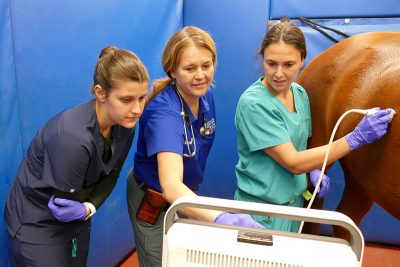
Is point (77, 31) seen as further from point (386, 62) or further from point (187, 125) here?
point (386, 62)

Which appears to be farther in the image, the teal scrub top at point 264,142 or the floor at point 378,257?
the floor at point 378,257

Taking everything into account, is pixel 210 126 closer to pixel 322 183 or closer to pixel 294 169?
pixel 294 169

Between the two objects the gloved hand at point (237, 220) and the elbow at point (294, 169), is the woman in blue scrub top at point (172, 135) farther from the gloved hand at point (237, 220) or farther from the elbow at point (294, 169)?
the elbow at point (294, 169)

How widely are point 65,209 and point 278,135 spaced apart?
0.59 metres

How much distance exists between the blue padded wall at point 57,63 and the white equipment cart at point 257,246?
764mm

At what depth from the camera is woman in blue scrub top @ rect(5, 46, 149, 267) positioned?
89 centimetres

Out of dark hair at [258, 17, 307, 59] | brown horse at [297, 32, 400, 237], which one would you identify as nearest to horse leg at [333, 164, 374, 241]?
brown horse at [297, 32, 400, 237]

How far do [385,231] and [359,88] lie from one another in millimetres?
1159

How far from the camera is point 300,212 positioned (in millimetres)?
527

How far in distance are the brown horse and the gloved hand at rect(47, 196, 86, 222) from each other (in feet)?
2.78

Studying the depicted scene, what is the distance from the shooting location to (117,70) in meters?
0.91

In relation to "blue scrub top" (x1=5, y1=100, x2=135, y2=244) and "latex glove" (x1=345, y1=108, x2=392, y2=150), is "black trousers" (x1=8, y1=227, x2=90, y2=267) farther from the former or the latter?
"latex glove" (x1=345, y1=108, x2=392, y2=150)

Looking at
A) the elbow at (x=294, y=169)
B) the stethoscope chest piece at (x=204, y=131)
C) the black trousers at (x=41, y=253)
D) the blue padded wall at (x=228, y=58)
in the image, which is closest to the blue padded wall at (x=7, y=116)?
the black trousers at (x=41, y=253)

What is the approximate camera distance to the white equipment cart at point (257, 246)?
0.47 meters
